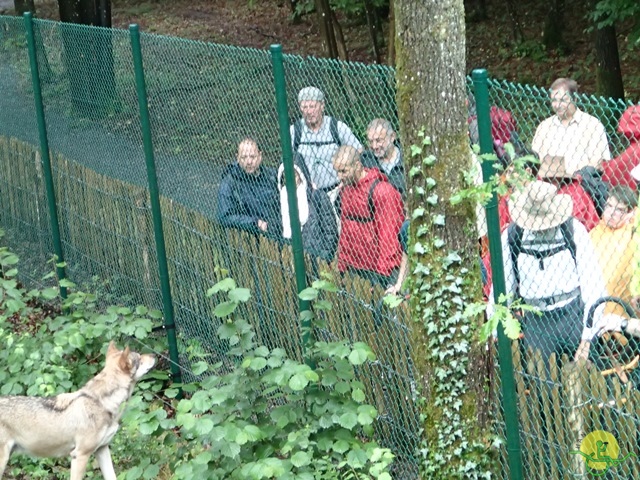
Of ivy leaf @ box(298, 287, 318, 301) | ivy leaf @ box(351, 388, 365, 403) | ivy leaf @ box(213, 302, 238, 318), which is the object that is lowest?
ivy leaf @ box(351, 388, 365, 403)

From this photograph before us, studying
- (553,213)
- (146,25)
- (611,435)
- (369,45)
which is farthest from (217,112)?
(146,25)

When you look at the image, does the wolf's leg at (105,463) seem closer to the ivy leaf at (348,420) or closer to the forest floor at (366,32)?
the ivy leaf at (348,420)

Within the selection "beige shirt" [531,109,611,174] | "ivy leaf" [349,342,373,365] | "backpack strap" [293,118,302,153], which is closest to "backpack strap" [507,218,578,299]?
"beige shirt" [531,109,611,174]

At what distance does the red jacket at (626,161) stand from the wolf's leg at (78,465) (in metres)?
3.57

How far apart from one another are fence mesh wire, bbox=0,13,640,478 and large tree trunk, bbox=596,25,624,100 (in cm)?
850

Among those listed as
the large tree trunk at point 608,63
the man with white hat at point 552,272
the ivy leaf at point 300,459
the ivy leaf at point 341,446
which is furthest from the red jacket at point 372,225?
the large tree trunk at point 608,63

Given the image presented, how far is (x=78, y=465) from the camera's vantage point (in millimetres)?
6309

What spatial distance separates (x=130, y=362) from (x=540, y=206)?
9.78ft

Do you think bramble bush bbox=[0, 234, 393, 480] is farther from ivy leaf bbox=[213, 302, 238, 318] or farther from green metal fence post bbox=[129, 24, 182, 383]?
green metal fence post bbox=[129, 24, 182, 383]

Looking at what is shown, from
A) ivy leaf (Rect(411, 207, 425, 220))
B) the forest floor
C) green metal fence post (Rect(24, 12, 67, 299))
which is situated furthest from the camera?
the forest floor

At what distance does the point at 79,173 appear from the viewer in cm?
877

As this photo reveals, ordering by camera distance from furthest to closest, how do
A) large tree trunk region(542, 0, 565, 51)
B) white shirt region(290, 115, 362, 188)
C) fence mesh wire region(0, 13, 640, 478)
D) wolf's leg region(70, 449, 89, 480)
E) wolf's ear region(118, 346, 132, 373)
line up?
large tree trunk region(542, 0, 565, 51) → wolf's ear region(118, 346, 132, 373) → wolf's leg region(70, 449, 89, 480) → white shirt region(290, 115, 362, 188) → fence mesh wire region(0, 13, 640, 478)

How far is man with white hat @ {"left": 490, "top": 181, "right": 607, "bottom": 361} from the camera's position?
4766 mm

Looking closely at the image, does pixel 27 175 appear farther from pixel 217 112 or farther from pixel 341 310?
pixel 341 310
